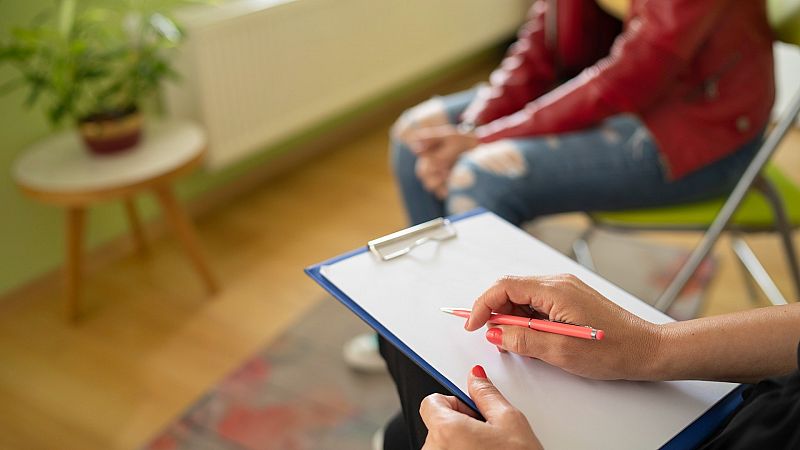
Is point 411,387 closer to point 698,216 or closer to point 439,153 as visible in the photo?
point 439,153

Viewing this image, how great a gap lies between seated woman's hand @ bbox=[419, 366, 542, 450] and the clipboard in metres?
0.02

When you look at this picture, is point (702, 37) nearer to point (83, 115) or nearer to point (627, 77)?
point (627, 77)

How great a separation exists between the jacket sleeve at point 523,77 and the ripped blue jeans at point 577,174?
0.70ft

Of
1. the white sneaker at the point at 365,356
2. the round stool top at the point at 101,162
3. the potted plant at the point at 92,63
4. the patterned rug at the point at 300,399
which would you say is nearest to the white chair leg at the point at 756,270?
the patterned rug at the point at 300,399

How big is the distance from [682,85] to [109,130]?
3.99 feet

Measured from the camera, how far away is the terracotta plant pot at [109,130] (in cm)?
162

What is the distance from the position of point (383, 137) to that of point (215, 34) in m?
0.97

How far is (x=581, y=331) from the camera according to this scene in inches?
23.5

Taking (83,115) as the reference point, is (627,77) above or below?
above

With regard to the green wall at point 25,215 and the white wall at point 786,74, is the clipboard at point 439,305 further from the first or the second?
the green wall at point 25,215

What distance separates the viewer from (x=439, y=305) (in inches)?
27.9

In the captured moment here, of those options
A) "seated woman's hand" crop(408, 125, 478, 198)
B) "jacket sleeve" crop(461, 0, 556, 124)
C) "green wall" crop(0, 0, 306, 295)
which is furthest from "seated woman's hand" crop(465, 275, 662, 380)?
"green wall" crop(0, 0, 306, 295)

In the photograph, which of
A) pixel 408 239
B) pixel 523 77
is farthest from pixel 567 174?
pixel 408 239

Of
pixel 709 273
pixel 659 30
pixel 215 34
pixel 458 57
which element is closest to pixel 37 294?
pixel 215 34
